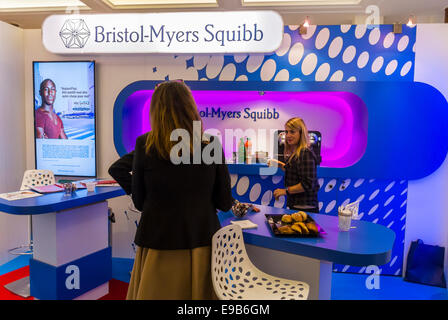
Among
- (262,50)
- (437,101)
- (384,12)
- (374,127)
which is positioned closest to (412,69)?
(437,101)

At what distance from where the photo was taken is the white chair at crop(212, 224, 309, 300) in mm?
1766

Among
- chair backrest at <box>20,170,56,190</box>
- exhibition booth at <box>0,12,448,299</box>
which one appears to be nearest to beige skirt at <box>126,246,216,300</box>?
exhibition booth at <box>0,12,448,299</box>

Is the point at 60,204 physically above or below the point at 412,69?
below

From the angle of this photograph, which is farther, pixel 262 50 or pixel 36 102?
pixel 36 102

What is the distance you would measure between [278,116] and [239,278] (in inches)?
97.6

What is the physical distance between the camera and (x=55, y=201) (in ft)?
8.33

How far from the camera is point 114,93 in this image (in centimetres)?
409

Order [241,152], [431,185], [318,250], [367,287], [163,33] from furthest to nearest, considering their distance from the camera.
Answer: [241,152]
[431,185]
[367,287]
[163,33]
[318,250]

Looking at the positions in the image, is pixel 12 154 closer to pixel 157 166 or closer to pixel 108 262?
pixel 108 262

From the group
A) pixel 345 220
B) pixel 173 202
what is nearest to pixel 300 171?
pixel 345 220

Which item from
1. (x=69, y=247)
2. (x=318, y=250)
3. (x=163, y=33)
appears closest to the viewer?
(x=318, y=250)

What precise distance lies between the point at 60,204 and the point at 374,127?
3150 mm

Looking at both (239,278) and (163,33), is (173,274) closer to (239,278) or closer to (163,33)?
(239,278)

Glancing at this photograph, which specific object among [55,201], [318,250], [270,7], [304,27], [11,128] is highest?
[270,7]
